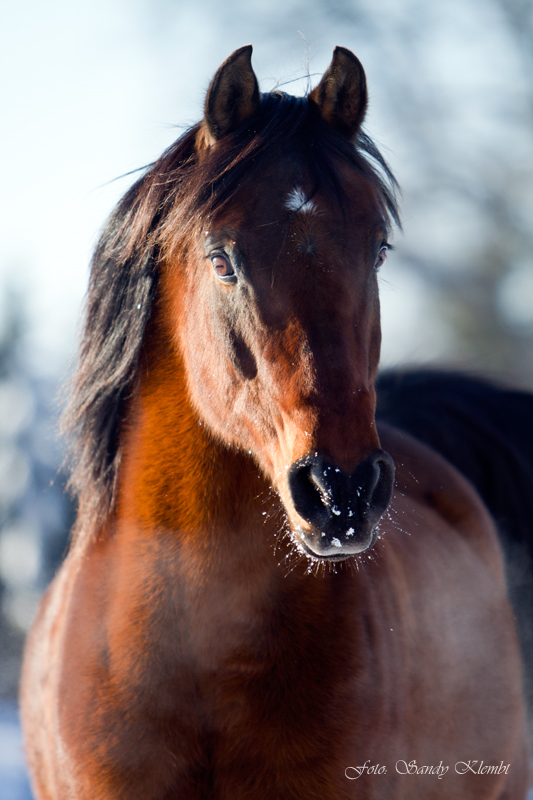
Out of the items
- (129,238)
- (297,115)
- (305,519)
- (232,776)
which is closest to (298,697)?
(232,776)

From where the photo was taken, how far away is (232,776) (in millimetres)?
1115

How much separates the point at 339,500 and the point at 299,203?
1.94 feet

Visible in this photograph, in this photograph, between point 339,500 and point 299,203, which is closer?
point 339,500

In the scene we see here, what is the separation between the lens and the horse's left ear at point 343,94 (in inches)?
51.3

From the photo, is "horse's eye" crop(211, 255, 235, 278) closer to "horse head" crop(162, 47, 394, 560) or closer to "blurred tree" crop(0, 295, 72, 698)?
"horse head" crop(162, 47, 394, 560)

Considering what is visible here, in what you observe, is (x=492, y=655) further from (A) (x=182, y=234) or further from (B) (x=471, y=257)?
(B) (x=471, y=257)

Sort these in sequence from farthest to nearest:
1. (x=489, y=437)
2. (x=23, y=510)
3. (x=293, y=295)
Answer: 1. (x=23, y=510)
2. (x=489, y=437)
3. (x=293, y=295)

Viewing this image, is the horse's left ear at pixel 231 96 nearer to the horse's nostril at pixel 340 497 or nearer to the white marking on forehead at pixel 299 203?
the white marking on forehead at pixel 299 203

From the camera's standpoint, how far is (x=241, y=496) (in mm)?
1281

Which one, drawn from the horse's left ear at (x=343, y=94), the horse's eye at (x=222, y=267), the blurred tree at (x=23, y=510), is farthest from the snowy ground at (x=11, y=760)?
the horse's left ear at (x=343, y=94)

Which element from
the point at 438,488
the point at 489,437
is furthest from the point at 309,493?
the point at 489,437

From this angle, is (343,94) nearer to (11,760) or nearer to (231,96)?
(231,96)

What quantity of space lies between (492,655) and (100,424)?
5.09 ft

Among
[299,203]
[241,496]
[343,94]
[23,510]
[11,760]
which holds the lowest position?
[11,760]
